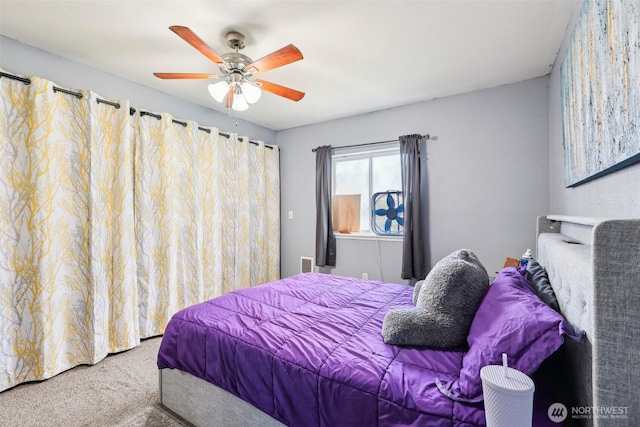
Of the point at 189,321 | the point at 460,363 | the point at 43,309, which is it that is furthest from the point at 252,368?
the point at 43,309

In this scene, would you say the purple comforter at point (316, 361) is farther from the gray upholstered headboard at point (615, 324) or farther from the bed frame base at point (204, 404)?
the gray upholstered headboard at point (615, 324)

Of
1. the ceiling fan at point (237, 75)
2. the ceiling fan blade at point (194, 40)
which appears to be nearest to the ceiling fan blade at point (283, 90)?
the ceiling fan at point (237, 75)

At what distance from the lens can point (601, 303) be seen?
2.23ft

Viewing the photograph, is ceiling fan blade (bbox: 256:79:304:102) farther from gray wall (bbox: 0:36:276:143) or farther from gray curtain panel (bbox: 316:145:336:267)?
gray curtain panel (bbox: 316:145:336:267)

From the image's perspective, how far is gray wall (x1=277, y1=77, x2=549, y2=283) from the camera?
2.71 m

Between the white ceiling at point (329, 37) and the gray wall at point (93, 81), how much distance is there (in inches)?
3.1

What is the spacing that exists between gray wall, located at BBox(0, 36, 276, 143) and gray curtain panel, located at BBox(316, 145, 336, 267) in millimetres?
1337

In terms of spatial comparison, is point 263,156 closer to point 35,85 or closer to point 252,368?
point 35,85

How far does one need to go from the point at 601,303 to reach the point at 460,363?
0.63m

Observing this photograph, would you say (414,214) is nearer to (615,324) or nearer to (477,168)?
(477,168)

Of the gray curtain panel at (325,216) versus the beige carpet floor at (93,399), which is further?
the gray curtain panel at (325,216)

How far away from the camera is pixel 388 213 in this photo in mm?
3422

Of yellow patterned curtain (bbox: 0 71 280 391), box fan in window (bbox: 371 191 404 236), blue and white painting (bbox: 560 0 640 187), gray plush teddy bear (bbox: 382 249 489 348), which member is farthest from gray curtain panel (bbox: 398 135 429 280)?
yellow patterned curtain (bbox: 0 71 280 391)

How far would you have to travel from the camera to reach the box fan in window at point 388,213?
11.2 ft
